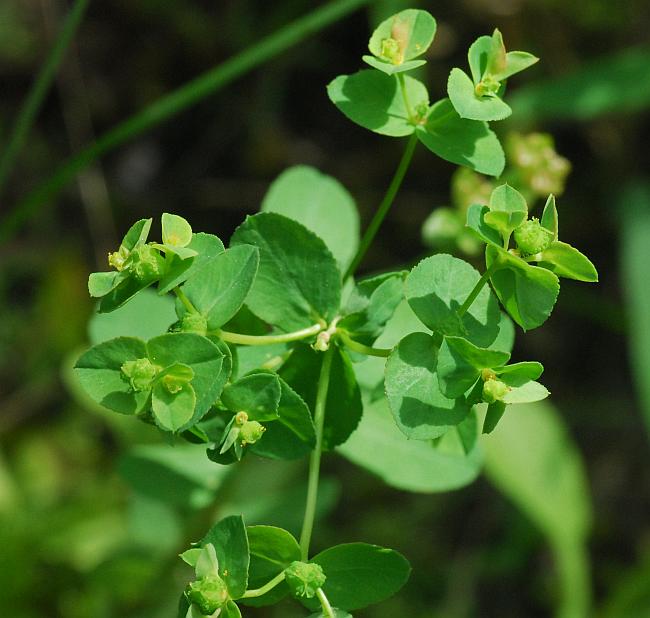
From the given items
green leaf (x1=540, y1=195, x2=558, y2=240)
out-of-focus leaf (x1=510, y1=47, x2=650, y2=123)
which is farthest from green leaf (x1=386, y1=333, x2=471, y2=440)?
out-of-focus leaf (x1=510, y1=47, x2=650, y2=123)

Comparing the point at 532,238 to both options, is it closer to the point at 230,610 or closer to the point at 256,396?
the point at 256,396

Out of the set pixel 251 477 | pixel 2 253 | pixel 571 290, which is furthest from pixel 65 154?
pixel 571 290

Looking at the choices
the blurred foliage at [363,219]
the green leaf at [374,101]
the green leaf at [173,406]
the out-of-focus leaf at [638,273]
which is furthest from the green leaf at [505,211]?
the out-of-focus leaf at [638,273]

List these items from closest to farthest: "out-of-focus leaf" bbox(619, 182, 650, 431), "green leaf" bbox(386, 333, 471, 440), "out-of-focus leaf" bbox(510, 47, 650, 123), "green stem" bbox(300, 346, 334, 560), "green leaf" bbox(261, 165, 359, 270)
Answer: "green leaf" bbox(386, 333, 471, 440)
"green stem" bbox(300, 346, 334, 560)
"green leaf" bbox(261, 165, 359, 270)
"out-of-focus leaf" bbox(619, 182, 650, 431)
"out-of-focus leaf" bbox(510, 47, 650, 123)

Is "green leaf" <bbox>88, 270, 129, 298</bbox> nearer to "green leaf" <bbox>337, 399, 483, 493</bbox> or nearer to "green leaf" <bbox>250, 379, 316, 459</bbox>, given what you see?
"green leaf" <bbox>250, 379, 316, 459</bbox>

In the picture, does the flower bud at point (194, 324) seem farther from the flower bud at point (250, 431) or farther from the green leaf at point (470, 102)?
the green leaf at point (470, 102)

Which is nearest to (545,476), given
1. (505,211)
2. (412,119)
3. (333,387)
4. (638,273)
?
(638,273)
